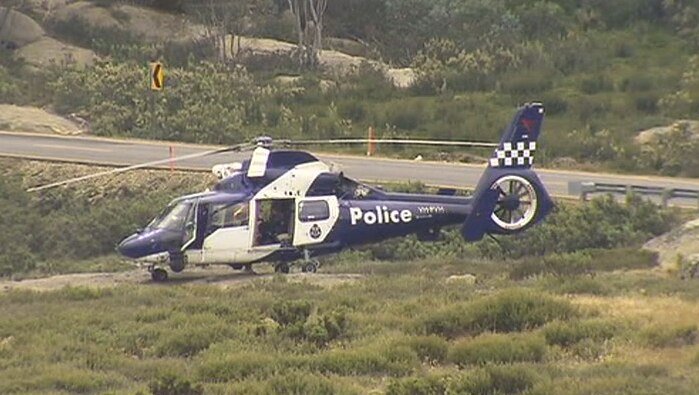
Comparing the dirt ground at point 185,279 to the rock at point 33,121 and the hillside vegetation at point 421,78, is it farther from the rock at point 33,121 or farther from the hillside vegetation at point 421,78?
the rock at point 33,121

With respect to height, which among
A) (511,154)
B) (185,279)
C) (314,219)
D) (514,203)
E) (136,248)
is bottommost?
(185,279)

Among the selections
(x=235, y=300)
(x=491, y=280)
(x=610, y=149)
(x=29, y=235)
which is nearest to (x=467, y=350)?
(x=235, y=300)

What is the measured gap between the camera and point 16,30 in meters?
58.1

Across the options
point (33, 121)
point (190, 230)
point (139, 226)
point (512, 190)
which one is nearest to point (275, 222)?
point (190, 230)

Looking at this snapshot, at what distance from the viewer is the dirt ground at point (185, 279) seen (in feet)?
75.2

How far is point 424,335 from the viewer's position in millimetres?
15297

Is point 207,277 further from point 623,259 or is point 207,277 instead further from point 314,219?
point 623,259

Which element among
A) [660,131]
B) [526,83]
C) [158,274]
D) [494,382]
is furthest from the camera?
[526,83]

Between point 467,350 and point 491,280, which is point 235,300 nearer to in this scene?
point 491,280

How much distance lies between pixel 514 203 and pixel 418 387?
1309cm

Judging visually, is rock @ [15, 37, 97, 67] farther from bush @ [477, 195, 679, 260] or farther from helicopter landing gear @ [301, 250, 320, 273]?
helicopter landing gear @ [301, 250, 320, 273]

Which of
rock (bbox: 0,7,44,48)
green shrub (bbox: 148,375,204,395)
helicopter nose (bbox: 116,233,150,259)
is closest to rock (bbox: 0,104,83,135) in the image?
rock (bbox: 0,7,44,48)

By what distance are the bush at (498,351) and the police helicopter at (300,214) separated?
31.8 ft

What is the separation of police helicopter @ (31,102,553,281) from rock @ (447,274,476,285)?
5.08 ft
